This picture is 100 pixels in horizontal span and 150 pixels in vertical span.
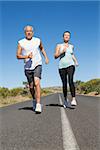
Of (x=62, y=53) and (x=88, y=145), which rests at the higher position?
(x=62, y=53)

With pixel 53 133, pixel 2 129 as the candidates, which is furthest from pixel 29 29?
pixel 53 133

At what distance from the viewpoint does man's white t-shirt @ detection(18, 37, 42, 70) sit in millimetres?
8508

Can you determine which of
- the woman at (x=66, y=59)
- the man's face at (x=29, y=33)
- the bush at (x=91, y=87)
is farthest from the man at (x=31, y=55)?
the bush at (x=91, y=87)

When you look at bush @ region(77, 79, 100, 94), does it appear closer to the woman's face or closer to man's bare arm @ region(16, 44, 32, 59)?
the woman's face

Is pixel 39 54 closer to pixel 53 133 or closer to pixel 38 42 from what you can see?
pixel 38 42

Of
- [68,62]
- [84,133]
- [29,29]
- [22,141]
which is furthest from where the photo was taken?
[68,62]

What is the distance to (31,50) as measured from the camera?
855 cm

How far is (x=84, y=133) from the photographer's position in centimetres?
519

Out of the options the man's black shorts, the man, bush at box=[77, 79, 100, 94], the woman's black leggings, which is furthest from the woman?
bush at box=[77, 79, 100, 94]

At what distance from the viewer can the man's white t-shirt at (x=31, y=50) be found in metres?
8.51

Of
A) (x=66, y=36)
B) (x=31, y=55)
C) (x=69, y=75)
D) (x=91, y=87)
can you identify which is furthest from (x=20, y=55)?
(x=91, y=87)

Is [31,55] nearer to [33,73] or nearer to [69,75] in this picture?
[33,73]

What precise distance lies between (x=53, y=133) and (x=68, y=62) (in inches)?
195

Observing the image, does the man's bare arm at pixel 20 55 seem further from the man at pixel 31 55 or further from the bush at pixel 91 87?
the bush at pixel 91 87
